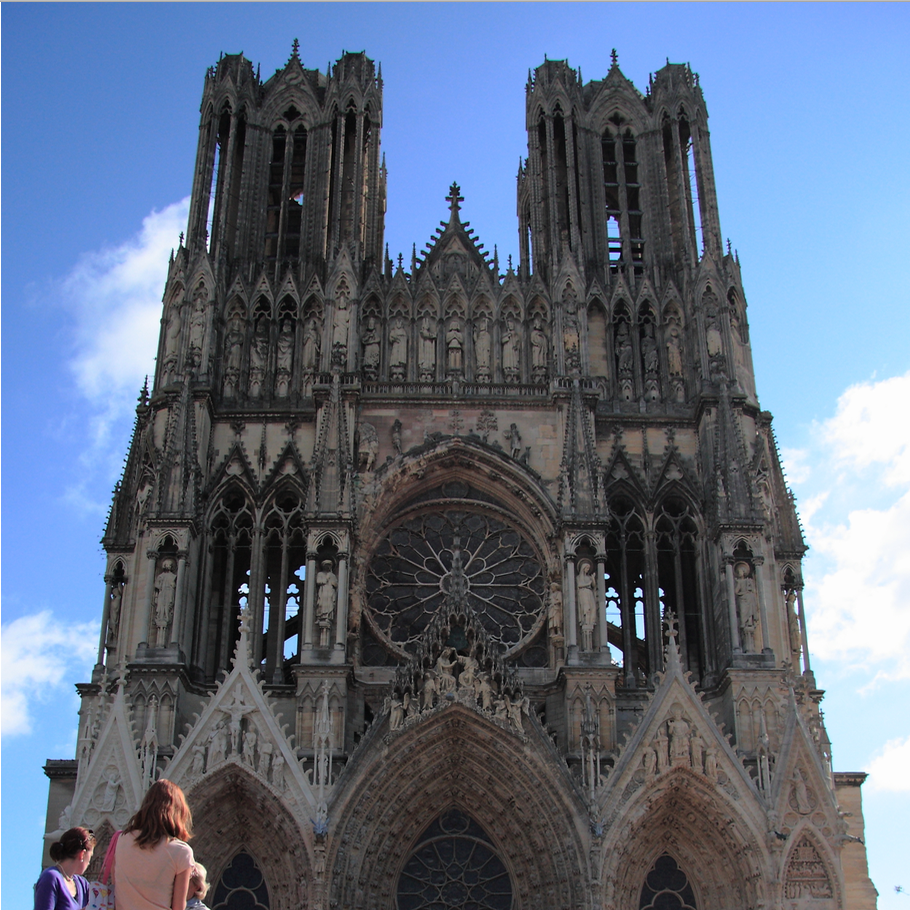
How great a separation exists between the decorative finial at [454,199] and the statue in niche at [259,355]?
492 cm

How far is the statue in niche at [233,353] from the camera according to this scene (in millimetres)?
25781

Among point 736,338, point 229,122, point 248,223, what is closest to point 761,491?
point 736,338

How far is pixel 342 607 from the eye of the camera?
73.7 ft

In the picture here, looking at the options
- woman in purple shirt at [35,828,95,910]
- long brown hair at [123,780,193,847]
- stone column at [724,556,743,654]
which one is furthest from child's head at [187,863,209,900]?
stone column at [724,556,743,654]

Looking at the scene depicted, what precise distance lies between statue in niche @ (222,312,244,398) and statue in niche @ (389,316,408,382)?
3095 mm

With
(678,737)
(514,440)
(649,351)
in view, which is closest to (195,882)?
(678,737)

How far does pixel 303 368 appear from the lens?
85.5 feet

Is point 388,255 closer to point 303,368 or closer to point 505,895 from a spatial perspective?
point 303,368

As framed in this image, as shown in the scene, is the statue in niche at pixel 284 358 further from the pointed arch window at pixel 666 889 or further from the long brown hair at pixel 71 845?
the long brown hair at pixel 71 845

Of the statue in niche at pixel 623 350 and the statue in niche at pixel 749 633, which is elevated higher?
the statue in niche at pixel 623 350

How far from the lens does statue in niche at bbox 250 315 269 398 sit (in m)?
25.9

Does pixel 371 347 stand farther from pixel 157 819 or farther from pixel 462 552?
pixel 157 819

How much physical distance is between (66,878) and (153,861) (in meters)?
0.51

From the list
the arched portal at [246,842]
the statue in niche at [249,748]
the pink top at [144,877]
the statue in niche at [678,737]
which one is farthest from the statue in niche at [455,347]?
the pink top at [144,877]
